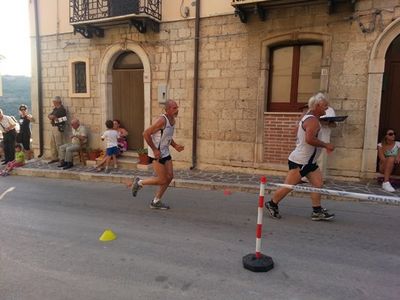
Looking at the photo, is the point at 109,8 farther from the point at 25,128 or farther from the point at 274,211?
the point at 274,211

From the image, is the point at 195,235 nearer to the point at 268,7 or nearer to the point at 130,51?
the point at 268,7

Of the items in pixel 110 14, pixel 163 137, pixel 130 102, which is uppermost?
pixel 110 14

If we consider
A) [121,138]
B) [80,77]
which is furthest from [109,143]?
[80,77]

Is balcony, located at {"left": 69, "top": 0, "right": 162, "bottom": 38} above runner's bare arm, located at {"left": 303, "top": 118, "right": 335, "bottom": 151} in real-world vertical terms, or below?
above

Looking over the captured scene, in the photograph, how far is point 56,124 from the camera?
10.4 metres

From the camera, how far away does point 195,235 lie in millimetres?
4367

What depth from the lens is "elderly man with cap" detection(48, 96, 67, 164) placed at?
34.1 feet

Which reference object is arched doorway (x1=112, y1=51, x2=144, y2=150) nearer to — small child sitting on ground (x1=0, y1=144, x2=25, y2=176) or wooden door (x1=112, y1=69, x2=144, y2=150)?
wooden door (x1=112, y1=69, x2=144, y2=150)

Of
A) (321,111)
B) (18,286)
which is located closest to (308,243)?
(321,111)

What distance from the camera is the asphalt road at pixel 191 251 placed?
302cm

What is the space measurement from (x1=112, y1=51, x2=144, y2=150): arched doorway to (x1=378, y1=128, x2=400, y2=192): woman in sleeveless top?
631 centimetres

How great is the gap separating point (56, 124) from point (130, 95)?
251 cm

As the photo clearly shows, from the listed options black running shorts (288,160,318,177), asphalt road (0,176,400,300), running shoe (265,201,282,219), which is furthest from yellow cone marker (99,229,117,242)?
black running shorts (288,160,318,177)

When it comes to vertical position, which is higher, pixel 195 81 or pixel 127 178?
pixel 195 81
